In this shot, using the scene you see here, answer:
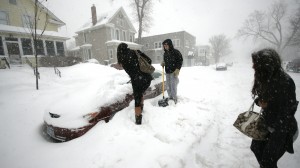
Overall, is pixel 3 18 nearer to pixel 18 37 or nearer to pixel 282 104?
pixel 18 37

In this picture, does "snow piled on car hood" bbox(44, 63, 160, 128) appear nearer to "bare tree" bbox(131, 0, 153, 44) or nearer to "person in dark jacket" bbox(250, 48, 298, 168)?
"person in dark jacket" bbox(250, 48, 298, 168)

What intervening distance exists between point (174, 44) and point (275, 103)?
3361cm

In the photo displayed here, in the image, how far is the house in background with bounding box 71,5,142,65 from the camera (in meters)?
23.9

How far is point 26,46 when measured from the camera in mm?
17312

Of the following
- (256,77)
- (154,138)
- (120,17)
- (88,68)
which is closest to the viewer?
(256,77)

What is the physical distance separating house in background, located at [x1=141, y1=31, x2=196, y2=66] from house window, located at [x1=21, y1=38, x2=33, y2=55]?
62.7 feet

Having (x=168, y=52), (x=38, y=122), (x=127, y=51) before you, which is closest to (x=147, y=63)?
(x=127, y=51)

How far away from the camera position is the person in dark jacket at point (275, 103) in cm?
176

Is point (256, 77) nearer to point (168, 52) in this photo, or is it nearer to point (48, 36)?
point (168, 52)

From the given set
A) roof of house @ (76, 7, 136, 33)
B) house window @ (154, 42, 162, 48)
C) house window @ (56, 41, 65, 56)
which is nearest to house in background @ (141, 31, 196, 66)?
house window @ (154, 42, 162, 48)

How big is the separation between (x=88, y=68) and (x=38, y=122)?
774 cm

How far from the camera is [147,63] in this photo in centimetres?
373

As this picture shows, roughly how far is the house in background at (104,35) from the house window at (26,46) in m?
8.45

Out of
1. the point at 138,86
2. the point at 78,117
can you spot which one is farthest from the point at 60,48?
the point at 138,86
